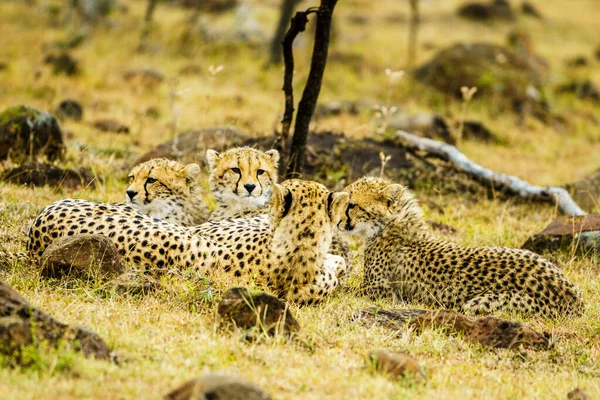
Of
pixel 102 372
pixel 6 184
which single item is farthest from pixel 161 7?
pixel 102 372

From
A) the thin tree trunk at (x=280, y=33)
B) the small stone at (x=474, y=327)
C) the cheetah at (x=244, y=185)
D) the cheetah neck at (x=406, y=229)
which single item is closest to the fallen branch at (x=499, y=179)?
the cheetah neck at (x=406, y=229)

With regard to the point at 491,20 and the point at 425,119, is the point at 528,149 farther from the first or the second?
the point at 491,20

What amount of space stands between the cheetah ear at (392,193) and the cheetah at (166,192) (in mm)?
1561

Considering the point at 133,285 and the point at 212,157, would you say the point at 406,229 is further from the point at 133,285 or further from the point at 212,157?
the point at 133,285

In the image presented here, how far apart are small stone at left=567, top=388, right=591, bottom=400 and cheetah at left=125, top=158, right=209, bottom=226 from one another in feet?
11.4

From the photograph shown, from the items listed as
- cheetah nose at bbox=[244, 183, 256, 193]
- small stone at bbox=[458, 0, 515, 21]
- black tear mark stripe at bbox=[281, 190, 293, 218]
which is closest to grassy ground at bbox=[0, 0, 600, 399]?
black tear mark stripe at bbox=[281, 190, 293, 218]

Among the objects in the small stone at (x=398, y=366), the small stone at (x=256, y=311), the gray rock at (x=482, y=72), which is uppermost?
the gray rock at (x=482, y=72)

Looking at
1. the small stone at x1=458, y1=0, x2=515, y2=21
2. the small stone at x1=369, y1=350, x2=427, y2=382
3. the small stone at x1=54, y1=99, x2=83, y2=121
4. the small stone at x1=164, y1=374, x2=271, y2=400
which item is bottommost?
the small stone at x1=369, y1=350, x2=427, y2=382

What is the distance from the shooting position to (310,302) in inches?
216

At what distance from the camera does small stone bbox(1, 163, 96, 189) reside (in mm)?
8086

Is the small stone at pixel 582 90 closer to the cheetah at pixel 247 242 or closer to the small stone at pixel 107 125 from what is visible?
the small stone at pixel 107 125

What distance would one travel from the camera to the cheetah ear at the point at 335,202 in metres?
5.30

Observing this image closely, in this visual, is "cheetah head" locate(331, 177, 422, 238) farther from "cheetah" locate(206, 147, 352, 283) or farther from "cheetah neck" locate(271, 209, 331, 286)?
"cheetah neck" locate(271, 209, 331, 286)

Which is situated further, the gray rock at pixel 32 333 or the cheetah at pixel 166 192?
the cheetah at pixel 166 192
